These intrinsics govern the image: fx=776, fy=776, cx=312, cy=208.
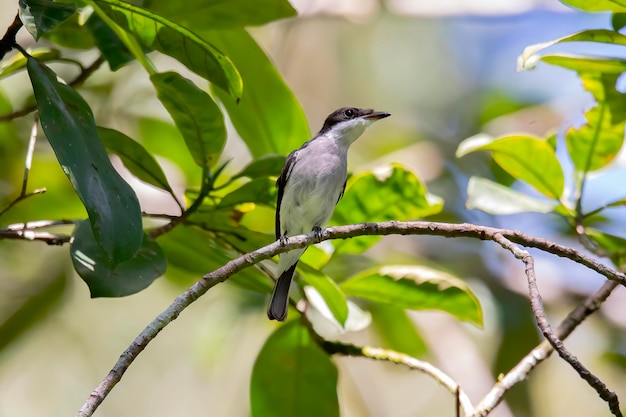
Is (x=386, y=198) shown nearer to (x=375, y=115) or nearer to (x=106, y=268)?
(x=375, y=115)

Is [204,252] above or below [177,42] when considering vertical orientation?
below

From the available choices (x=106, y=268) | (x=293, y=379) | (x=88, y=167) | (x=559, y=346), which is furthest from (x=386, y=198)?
(x=559, y=346)

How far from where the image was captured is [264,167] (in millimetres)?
3021

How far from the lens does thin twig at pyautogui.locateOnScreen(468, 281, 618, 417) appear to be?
Answer: 2.69 metres

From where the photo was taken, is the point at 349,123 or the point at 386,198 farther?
the point at 349,123

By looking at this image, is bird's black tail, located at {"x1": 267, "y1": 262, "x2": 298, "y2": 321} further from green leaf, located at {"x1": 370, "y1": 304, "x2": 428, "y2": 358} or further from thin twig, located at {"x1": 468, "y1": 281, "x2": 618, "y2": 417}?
green leaf, located at {"x1": 370, "y1": 304, "x2": 428, "y2": 358}

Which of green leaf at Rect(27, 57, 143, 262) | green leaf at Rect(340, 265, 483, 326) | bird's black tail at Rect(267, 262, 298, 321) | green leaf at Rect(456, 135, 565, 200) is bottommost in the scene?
bird's black tail at Rect(267, 262, 298, 321)

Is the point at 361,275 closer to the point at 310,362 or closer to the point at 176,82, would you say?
the point at 310,362

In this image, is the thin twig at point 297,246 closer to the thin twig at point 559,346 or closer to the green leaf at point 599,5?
the thin twig at point 559,346

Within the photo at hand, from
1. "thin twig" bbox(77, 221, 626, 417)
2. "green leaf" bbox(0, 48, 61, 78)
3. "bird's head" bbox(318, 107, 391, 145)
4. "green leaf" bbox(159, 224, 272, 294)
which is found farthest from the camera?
"bird's head" bbox(318, 107, 391, 145)

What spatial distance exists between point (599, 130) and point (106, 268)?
212 centimetres

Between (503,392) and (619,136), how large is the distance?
128cm

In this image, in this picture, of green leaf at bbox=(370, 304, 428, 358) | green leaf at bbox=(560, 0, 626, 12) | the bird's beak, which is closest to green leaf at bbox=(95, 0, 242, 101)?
green leaf at bbox=(560, 0, 626, 12)

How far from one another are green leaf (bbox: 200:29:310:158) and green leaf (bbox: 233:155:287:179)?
0.43 meters
